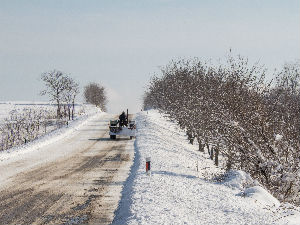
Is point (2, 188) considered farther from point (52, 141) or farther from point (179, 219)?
point (52, 141)

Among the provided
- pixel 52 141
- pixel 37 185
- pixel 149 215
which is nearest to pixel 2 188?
pixel 37 185

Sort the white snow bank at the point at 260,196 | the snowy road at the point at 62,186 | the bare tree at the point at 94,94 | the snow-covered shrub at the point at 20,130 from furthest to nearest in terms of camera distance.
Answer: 1. the bare tree at the point at 94,94
2. the snow-covered shrub at the point at 20,130
3. the white snow bank at the point at 260,196
4. the snowy road at the point at 62,186

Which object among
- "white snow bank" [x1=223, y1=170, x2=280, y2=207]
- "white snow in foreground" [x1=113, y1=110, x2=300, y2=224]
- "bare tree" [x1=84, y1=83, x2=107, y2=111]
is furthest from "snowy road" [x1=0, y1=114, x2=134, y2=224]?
"bare tree" [x1=84, y1=83, x2=107, y2=111]

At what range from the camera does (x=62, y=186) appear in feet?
40.1

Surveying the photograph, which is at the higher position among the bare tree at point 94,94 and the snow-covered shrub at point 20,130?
the bare tree at point 94,94

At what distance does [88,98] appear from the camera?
363 ft

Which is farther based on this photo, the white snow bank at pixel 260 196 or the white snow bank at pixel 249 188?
the white snow bank at pixel 249 188

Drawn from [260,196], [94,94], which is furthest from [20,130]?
[94,94]

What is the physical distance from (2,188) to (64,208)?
3.55 meters

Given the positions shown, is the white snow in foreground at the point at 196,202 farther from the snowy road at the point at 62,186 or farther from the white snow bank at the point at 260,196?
the snowy road at the point at 62,186

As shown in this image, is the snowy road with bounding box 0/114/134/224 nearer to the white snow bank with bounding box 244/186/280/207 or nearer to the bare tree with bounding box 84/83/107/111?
the white snow bank with bounding box 244/186/280/207

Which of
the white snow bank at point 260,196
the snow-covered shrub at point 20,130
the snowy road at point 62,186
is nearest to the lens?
the snowy road at point 62,186

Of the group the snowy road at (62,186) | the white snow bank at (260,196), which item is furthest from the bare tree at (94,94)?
the white snow bank at (260,196)

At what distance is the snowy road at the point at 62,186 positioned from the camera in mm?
8731
